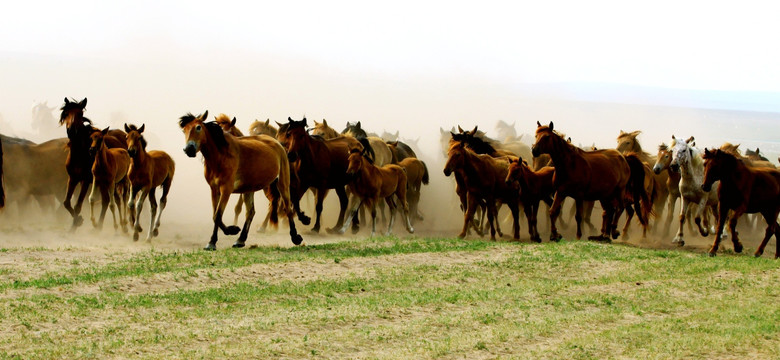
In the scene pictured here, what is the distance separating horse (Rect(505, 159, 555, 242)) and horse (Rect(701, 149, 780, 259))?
3708 mm

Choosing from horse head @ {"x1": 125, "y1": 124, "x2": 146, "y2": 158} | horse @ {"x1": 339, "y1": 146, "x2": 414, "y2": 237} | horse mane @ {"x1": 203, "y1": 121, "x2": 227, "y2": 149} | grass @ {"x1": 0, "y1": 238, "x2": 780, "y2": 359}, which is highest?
horse mane @ {"x1": 203, "y1": 121, "x2": 227, "y2": 149}

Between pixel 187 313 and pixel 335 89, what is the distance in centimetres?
11793

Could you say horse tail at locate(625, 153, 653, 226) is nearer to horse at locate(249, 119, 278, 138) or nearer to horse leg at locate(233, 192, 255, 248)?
horse at locate(249, 119, 278, 138)

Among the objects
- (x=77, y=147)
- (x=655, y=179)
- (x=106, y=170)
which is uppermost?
(x=655, y=179)

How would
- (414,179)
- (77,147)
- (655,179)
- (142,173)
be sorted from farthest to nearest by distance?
1. (414,179)
2. (655,179)
3. (77,147)
4. (142,173)

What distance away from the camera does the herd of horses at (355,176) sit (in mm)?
Answer: 21250

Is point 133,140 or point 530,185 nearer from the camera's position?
point 133,140

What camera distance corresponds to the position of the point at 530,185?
24219 millimetres

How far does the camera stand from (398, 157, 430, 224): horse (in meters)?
29.5

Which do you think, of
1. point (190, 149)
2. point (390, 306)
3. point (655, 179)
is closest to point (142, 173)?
point (190, 149)

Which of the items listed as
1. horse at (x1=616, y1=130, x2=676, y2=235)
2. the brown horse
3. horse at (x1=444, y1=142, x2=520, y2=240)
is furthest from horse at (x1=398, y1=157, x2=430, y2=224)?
the brown horse

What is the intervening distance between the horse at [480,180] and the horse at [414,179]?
15.8ft

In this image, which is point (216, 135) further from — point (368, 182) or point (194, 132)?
point (368, 182)

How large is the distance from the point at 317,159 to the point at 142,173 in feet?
15.4
